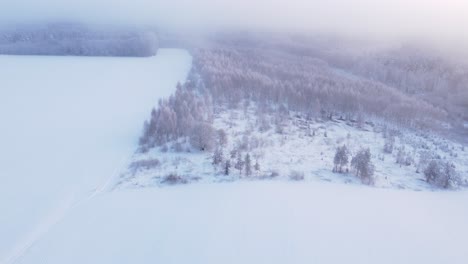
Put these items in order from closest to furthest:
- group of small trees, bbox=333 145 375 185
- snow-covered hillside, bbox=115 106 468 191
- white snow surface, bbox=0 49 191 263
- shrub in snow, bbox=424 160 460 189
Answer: white snow surface, bbox=0 49 191 263, shrub in snow, bbox=424 160 460 189, group of small trees, bbox=333 145 375 185, snow-covered hillside, bbox=115 106 468 191

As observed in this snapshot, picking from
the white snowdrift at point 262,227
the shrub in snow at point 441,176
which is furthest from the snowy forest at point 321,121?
the white snowdrift at point 262,227

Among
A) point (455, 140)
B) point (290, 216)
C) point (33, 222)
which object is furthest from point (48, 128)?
point (455, 140)

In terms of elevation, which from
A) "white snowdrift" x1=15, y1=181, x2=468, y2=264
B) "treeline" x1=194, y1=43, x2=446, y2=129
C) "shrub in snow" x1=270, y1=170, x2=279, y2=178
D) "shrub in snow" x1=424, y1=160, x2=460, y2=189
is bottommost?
"white snowdrift" x1=15, y1=181, x2=468, y2=264

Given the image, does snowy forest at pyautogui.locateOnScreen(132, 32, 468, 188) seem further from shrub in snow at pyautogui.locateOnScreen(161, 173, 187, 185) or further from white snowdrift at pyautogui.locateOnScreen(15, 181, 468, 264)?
white snowdrift at pyautogui.locateOnScreen(15, 181, 468, 264)

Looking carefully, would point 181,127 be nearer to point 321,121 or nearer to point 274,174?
point 274,174

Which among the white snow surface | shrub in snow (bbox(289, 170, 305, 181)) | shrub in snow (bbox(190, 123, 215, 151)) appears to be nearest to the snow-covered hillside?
shrub in snow (bbox(289, 170, 305, 181))

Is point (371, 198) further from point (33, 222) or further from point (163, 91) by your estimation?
point (163, 91)

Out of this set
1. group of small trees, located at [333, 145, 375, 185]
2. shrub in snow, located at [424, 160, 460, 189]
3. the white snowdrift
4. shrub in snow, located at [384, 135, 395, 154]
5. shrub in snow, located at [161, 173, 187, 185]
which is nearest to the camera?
the white snowdrift
